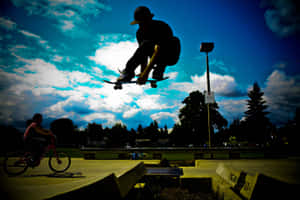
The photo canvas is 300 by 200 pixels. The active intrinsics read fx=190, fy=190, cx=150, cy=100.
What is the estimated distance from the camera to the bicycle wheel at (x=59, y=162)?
6.04 m

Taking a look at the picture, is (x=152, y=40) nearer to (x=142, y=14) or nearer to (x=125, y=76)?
(x=142, y=14)

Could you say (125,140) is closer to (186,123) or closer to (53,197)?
(186,123)

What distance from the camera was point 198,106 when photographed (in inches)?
2057

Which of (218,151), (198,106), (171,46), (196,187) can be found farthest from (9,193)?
(198,106)

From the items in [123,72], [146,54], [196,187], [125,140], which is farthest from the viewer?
[125,140]

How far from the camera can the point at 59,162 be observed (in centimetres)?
641

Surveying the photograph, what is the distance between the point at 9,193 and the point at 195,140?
2457 inches

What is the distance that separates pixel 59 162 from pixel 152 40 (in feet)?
17.7

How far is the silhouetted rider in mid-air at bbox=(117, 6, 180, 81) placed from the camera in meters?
3.07

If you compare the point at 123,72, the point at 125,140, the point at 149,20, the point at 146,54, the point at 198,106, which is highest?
the point at 198,106

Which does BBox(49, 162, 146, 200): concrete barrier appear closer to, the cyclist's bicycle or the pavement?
the pavement

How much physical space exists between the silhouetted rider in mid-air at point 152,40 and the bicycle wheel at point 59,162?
14.7 feet

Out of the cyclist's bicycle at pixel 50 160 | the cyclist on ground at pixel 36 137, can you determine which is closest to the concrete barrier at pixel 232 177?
the cyclist on ground at pixel 36 137

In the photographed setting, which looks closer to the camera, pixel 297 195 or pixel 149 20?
pixel 297 195
